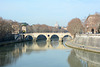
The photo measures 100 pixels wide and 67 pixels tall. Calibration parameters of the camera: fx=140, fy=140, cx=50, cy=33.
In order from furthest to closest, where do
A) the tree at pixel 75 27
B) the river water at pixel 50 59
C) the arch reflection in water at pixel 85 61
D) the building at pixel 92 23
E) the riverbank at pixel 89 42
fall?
1. the tree at pixel 75 27
2. the building at pixel 92 23
3. the riverbank at pixel 89 42
4. the river water at pixel 50 59
5. the arch reflection in water at pixel 85 61

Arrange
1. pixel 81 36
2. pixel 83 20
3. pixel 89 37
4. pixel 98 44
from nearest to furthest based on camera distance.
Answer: pixel 98 44
pixel 89 37
pixel 81 36
pixel 83 20

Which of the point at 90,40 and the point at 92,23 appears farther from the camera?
the point at 92,23

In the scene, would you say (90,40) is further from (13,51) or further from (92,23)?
(13,51)

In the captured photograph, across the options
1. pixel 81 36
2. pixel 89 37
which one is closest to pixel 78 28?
pixel 81 36

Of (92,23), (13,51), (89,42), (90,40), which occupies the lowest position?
(13,51)

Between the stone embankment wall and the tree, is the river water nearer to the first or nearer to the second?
the stone embankment wall

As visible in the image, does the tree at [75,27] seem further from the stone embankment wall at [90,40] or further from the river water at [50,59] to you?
the river water at [50,59]

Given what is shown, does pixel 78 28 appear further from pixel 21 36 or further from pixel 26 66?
pixel 26 66

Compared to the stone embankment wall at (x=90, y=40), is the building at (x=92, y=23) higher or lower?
higher

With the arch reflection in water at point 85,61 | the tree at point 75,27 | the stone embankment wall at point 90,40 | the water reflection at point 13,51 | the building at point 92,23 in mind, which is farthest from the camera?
the tree at point 75,27

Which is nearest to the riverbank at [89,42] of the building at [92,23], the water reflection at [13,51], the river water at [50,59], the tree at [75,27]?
the river water at [50,59]

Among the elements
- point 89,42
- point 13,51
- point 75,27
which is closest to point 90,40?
point 89,42

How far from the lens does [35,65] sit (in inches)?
841

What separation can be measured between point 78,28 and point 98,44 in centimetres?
2468
